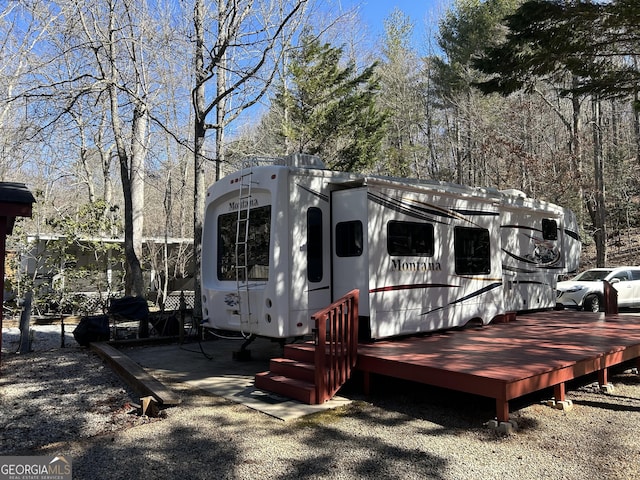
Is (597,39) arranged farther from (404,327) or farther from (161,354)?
(161,354)

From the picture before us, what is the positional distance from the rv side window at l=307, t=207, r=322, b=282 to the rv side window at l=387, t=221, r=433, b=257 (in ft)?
2.94

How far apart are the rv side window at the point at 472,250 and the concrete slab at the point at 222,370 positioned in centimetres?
306

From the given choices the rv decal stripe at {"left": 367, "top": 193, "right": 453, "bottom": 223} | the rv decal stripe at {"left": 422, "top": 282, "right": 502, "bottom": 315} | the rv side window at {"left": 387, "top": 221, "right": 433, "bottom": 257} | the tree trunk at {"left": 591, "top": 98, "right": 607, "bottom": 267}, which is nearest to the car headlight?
the rv decal stripe at {"left": 422, "top": 282, "right": 502, "bottom": 315}

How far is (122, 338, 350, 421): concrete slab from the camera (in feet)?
17.5

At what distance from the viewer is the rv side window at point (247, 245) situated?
6.52 m

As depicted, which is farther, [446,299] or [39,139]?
[39,139]

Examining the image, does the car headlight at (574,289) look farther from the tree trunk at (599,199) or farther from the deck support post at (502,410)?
the deck support post at (502,410)

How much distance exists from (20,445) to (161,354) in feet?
13.3

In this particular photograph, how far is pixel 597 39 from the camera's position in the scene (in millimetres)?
7242

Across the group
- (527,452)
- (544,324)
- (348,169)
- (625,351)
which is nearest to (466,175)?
(348,169)

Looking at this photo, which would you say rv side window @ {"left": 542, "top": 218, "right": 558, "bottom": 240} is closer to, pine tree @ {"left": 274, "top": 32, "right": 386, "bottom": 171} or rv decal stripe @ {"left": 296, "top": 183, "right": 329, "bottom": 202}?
rv decal stripe @ {"left": 296, "top": 183, "right": 329, "bottom": 202}

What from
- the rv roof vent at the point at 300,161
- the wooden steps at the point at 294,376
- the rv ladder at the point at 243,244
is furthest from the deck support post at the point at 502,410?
the rv roof vent at the point at 300,161

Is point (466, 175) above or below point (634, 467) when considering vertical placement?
above

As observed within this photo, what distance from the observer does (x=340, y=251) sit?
6.62 m
